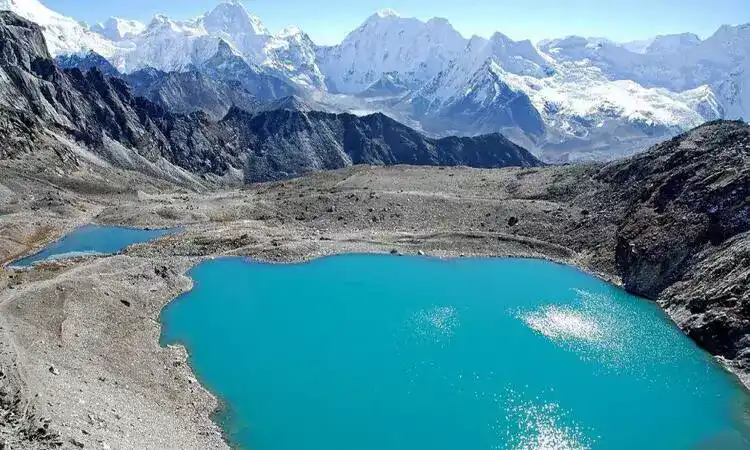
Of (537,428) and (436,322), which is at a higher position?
(436,322)

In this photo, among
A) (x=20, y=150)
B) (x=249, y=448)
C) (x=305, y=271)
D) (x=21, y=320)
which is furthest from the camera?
(x=20, y=150)

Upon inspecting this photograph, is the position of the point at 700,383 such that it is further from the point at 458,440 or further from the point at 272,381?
the point at 272,381

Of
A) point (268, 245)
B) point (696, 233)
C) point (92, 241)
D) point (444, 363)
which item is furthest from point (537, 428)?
point (92, 241)

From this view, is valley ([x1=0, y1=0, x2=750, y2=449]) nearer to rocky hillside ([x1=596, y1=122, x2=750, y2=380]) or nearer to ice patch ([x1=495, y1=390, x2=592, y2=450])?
rocky hillside ([x1=596, y1=122, x2=750, y2=380])

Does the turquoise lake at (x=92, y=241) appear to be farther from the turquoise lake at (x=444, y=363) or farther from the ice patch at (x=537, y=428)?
the ice patch at (x=537, y=428)

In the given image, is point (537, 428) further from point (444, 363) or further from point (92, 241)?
point (92, 241)

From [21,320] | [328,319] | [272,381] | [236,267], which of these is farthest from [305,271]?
[21,320]
